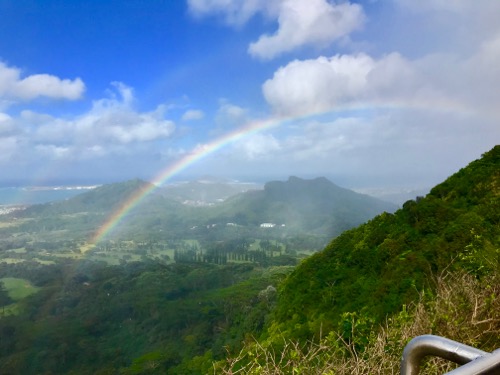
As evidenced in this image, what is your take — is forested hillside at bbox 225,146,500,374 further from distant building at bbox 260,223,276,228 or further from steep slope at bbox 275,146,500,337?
distant building at bbox 260,223,276,228

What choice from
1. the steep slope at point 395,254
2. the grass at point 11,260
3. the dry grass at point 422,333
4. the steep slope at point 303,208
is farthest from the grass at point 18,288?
the steep slope at point 303,208

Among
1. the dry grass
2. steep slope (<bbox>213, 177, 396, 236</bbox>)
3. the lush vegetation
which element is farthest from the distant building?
the dry grass

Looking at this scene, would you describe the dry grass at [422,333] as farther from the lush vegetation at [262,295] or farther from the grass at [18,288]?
the grass at [18,288]

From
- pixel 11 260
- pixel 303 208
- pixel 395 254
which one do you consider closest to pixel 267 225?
pixel 303 208

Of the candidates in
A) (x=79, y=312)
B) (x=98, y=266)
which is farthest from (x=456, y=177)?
(x=98, y=266)

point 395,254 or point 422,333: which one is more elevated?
point 422,333

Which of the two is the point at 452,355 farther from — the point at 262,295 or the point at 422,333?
the point at 262,295
